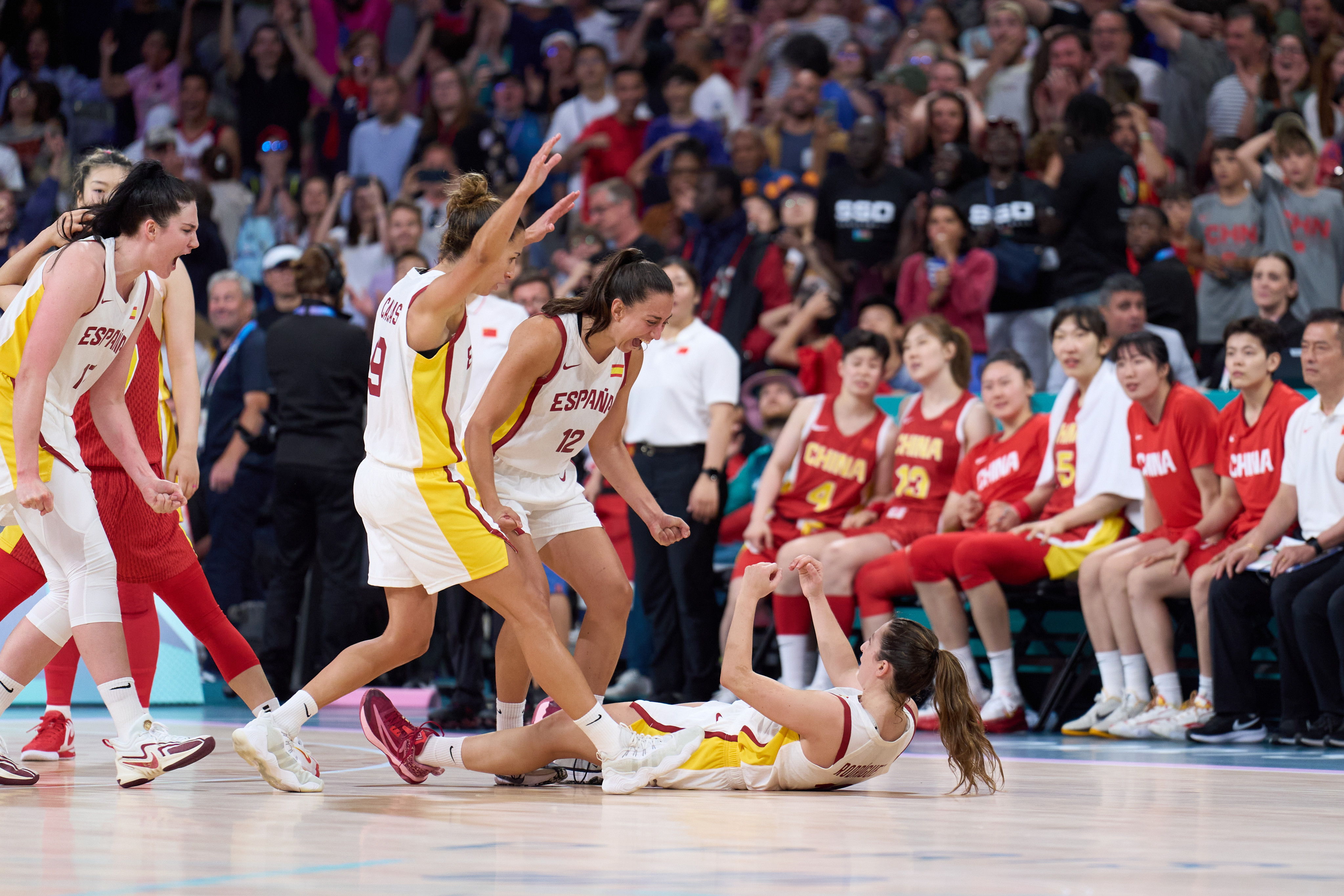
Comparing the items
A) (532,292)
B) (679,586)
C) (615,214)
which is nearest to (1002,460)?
(679,586)

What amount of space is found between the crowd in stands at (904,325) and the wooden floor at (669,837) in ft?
6.67

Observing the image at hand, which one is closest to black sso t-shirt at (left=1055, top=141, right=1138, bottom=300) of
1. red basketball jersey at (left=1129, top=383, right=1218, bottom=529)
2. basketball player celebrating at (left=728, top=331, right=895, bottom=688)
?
basketball player celebrating at (left=728, top=331, right=895, bottom=688)

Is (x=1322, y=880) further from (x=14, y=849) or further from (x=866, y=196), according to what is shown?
(x=866, y=196)

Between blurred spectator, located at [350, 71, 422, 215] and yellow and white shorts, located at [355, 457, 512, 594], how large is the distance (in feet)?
27.5

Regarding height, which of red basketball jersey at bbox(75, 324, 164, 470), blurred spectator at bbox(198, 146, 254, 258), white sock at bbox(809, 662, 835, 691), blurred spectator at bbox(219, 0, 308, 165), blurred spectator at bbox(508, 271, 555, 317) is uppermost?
blurred spectator at bbox(219, 0, 308, 165)

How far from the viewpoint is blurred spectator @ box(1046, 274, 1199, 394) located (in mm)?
7922

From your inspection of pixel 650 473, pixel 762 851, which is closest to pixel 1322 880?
pixel 762 851

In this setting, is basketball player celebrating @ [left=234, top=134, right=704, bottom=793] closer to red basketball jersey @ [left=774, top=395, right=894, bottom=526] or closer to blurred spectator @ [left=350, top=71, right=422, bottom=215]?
red basketball jersey @ [left=774, top=395, right=894, bottom=526]

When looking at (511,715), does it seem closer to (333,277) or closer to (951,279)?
(333,277)

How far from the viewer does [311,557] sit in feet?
26.7

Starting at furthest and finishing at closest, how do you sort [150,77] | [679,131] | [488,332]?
[150,77]
[679,131]
[488,332]

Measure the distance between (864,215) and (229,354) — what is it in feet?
13.1

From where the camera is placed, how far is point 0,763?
4.52 m

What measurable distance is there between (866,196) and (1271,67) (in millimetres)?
2760
